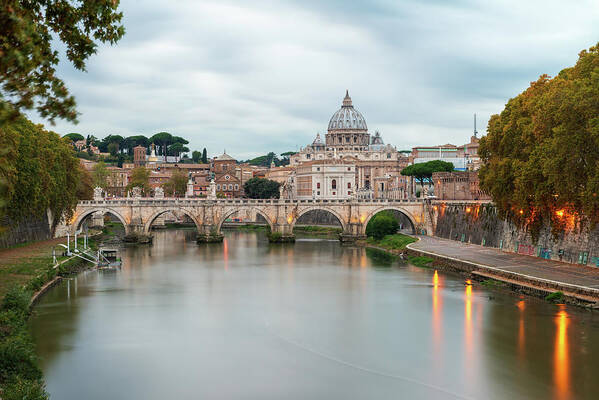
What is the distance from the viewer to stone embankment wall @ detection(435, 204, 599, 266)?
30.9 meters

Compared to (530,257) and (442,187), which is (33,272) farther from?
(442,187)

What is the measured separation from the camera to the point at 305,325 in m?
24.7

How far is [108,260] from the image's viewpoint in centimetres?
4266

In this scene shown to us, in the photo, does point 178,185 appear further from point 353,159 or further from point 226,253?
point 226,253

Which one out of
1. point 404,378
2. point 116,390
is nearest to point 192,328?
point 116,390

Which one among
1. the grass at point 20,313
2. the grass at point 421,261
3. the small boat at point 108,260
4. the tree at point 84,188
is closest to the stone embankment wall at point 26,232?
the grass at point 20,313

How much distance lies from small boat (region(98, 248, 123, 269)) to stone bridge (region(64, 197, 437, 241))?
1457cm

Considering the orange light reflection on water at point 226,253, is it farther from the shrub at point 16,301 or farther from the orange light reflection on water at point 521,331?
the orange light reflection on water at point 521,331

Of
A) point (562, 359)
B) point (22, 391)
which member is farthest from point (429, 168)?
point (22, 391)

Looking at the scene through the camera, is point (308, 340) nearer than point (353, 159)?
Yes

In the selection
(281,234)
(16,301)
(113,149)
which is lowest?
(16,301)

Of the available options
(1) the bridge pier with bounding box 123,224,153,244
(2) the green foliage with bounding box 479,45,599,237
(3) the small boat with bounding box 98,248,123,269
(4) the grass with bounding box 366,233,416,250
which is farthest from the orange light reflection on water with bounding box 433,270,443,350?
(1) the bridge pier with bounding box 123,224,153,244

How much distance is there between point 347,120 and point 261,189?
59970 millimetres

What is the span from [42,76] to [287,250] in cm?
4309
